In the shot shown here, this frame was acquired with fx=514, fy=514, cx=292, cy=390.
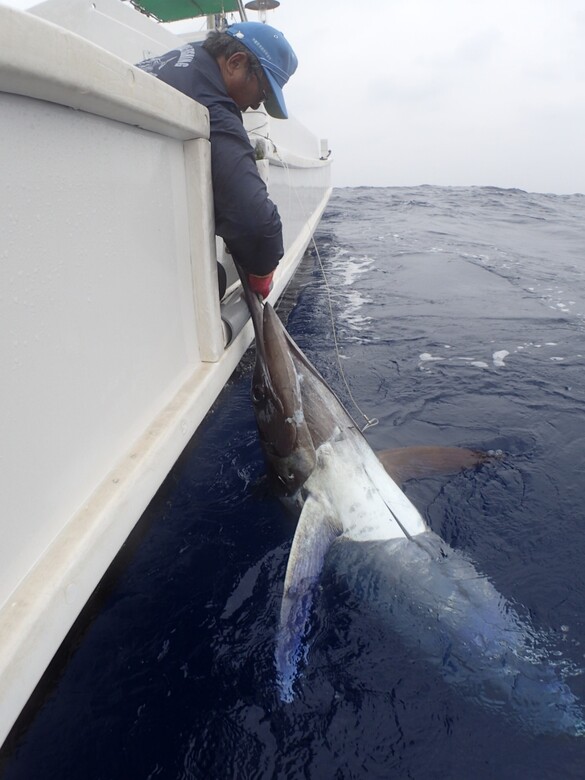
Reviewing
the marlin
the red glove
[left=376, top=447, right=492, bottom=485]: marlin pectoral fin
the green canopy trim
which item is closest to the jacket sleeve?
the red glove

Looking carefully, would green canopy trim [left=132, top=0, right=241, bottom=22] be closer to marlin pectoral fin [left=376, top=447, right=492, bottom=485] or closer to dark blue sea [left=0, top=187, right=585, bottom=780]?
dark blue sea [left=0, top=187, right=585, bottom=780]

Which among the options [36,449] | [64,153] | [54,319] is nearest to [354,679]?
[36,449]

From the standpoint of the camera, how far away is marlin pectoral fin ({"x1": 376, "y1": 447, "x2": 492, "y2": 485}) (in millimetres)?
→ 3053

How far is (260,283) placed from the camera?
3201 millimetres

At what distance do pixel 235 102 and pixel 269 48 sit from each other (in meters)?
0.34

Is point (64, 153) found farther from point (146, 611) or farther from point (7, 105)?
point (146, 611)

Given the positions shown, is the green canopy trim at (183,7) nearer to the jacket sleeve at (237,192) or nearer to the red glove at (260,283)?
the jacket sleeve at (237,192)

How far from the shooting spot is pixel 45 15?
188 inches

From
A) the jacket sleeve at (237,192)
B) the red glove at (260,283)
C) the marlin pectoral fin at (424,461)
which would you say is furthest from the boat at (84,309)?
the marlin pectoral fin at (424,461)

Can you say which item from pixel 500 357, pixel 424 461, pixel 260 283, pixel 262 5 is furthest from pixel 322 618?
pixel 262 5

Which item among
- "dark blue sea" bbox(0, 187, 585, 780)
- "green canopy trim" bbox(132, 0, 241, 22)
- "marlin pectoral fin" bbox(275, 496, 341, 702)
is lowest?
"dark blue sea" bbox(0, 187, 585, 780)

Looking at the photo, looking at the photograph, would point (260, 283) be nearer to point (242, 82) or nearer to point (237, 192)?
point (237, 192)

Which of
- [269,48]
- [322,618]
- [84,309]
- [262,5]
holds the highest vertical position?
[262,5]

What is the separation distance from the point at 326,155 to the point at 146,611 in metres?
12.7
